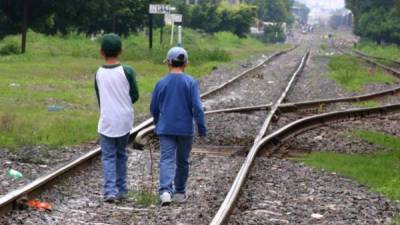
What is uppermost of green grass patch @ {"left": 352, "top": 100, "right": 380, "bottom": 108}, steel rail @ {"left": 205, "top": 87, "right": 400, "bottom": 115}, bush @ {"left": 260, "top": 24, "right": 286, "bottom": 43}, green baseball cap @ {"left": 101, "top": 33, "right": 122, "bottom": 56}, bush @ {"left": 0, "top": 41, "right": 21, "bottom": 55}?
green baseball cap @ {"left": 101, "top": 33, "right": 122, "bottom": 56}

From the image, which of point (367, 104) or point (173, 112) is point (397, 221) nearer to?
point (173, 112)

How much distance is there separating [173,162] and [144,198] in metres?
0.47

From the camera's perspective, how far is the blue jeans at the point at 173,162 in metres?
8.45

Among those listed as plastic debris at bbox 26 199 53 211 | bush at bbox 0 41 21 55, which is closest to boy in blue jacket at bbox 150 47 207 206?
plastic debris at bbox 26 199 53 211

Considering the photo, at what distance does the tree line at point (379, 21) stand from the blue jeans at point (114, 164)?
85.6 metres

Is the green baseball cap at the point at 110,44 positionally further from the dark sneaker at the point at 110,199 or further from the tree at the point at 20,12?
the tree at the point at 20,12

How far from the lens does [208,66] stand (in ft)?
116

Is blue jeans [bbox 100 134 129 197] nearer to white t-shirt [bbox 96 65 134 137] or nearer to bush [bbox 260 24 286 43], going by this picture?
white t-shirt [bbox 96 65 134 137]

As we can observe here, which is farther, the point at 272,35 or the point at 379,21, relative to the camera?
the point at 272,35

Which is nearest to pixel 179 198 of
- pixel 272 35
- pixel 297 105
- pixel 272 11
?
pixel 297 105

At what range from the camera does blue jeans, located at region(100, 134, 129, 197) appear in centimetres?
833

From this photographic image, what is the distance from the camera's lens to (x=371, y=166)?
11422 millimetres

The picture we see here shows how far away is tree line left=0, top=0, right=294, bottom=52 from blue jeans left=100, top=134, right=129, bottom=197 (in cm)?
2763

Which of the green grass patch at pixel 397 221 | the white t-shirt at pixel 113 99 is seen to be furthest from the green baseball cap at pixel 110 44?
the green grass patch at pixel 397 221
